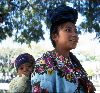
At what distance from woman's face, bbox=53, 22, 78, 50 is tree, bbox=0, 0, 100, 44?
17.2 ft

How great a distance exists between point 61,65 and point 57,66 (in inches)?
1.4

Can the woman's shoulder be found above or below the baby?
below

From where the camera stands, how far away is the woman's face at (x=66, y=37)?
7.54 ft

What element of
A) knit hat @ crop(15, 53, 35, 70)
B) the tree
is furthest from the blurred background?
knit hat @ crop(15, 53, 35, 70)

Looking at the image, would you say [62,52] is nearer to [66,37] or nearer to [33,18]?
[66,37]

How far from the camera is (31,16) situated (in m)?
9.32

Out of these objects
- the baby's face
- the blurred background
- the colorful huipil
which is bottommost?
the colorful huipil

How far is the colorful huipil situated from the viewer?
2092mm

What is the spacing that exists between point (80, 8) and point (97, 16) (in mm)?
520

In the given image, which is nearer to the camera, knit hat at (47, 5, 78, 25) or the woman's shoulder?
the woman's shoulder

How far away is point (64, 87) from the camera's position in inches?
84.7

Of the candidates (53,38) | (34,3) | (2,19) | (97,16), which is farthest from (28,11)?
(53,38)

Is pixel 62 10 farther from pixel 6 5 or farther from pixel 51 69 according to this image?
pixel 6 5

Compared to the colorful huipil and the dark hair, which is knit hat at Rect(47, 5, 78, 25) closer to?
the dark hair
